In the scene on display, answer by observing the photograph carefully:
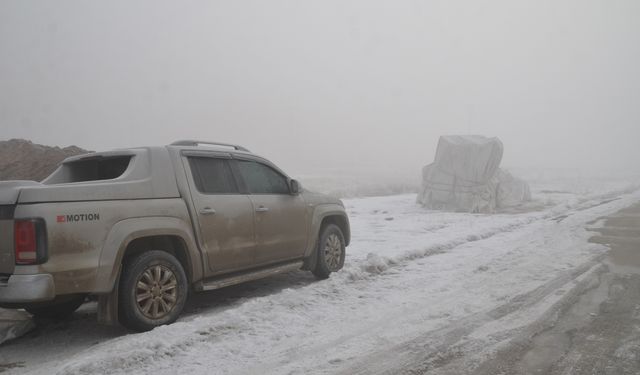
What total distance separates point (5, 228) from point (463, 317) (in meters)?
4.19

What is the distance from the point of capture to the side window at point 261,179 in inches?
225

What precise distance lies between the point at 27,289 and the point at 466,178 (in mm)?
16760

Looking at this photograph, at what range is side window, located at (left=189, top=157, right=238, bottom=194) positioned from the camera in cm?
509

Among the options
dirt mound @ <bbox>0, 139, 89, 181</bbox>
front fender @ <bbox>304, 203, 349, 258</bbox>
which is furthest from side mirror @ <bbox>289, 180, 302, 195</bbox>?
dirt mound @ <bbox>0, 139, 89, 181</bbox>

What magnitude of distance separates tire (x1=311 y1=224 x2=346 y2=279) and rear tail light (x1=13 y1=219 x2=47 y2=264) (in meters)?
3.57

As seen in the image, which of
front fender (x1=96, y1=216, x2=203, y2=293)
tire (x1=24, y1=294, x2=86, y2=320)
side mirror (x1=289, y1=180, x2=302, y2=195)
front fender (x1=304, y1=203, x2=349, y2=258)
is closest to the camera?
front fender (x1=96, y1=216, x2=203, y2=293)

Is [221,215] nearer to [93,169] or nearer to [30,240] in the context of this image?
[93,169]

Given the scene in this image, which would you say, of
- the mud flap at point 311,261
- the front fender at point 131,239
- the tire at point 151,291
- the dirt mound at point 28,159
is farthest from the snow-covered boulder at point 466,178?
the tire at point 151,291

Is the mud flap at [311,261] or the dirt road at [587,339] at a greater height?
the mud flap at [311,261]

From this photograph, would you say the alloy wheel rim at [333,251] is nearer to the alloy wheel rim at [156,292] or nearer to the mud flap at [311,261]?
the mud flap at [311,261]

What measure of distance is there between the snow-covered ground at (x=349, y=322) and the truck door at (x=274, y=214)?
509 millimetres

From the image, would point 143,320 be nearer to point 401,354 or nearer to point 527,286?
point 401,354

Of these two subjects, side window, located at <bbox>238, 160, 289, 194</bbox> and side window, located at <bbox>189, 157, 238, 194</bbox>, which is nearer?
side window, located at <bbox>189, 157, 238, 194</bbox>

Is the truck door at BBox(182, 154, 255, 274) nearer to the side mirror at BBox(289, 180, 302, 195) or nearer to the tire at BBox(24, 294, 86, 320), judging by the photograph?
the side mirror at BBox(289, 180, 302, 195)
